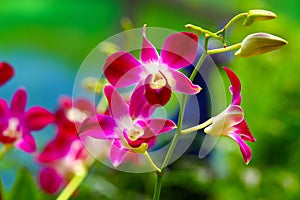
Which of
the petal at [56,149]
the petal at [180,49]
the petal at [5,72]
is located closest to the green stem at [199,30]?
the petal at [180,49]

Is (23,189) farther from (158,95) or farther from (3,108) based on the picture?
(158,95)

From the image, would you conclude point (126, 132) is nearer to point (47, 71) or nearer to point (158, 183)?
point (158, 183)

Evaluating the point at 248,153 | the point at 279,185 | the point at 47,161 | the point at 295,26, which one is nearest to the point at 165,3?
the point at 295,26

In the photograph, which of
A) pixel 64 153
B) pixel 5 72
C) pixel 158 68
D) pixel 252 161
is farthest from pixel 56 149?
pixel 252 161

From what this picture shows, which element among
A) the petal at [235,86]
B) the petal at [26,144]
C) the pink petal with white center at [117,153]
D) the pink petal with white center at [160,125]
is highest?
the petal at [235,86]

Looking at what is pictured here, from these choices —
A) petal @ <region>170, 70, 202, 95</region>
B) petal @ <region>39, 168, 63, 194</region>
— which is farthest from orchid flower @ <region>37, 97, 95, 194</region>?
petal @ <region>170, 70, 202, 95</region>

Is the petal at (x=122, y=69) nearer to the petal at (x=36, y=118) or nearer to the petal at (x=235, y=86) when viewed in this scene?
the petal at (x=235, y=86)
